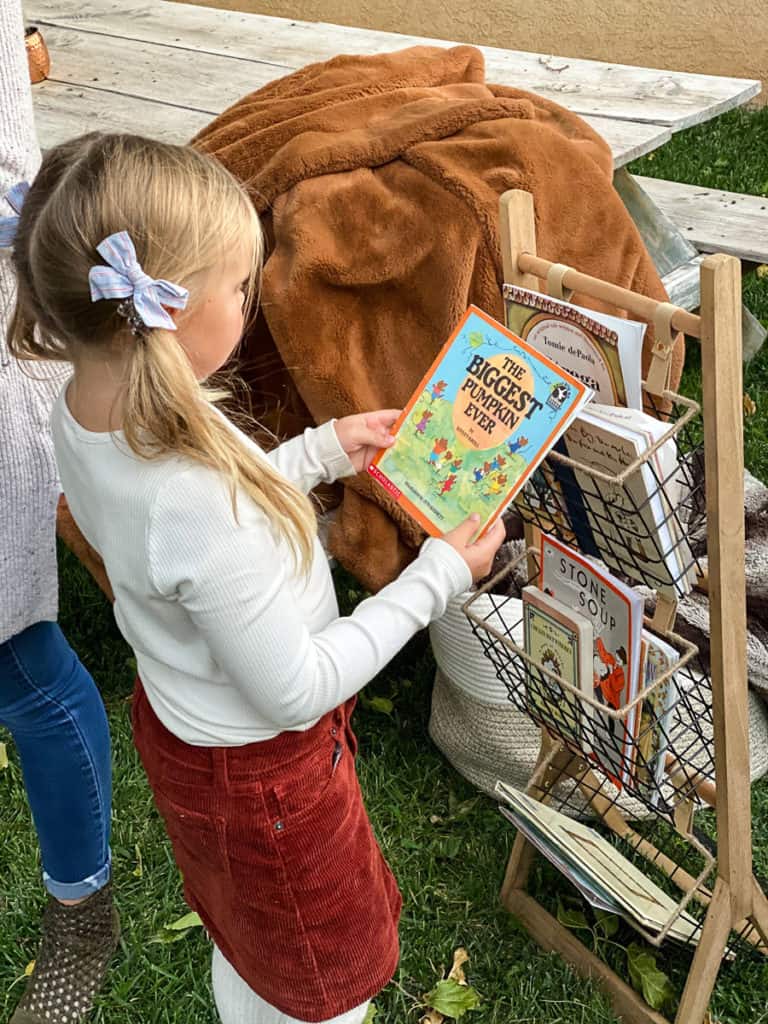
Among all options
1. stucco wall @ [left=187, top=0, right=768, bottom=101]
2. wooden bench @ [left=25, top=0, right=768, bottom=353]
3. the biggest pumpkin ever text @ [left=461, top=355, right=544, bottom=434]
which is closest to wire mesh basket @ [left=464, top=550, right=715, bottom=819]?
the biggest pumpkin ever text @ [left=461, top=355, right=544, bottom=434]

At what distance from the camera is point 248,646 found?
140 cm

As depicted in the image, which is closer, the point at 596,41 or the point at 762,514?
the point at 762,514

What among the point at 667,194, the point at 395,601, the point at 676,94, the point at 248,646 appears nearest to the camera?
the point at 248,646

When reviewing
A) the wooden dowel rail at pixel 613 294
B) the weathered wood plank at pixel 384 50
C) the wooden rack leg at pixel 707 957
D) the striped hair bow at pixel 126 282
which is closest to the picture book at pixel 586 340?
the wooden dowel rail at pixel 613 294

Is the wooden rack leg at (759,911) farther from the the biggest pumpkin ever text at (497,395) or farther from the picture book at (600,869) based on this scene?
the the biggest pumpkin ever text at (497,395)

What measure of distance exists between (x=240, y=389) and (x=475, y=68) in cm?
98

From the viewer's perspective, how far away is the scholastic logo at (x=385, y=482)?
168cm

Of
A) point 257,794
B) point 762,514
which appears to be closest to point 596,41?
point 762,514

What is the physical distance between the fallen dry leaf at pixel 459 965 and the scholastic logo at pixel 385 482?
1052mm

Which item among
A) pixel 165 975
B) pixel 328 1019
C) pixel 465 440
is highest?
pixel 465 440

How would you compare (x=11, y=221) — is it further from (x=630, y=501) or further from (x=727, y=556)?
(x=727, y=556)

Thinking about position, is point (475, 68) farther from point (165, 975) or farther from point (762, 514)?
point (165, 975)

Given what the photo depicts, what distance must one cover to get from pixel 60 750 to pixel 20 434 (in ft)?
1.95

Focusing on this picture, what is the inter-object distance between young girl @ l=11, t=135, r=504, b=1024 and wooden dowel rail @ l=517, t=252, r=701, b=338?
1.14 feet
